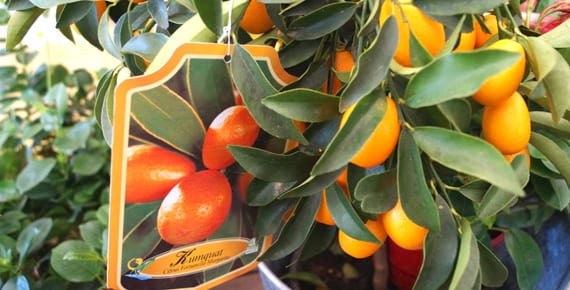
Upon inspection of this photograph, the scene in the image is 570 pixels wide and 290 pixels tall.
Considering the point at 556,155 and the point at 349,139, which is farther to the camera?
the point at 556,155

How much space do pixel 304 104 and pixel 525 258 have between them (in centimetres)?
42

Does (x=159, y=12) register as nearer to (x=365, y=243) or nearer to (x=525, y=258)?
(x=365, y=243)

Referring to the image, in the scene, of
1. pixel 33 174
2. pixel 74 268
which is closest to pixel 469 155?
pixel 74 268

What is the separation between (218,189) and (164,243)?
71 millimetres

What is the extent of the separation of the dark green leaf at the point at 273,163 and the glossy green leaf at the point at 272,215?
0.22 ft

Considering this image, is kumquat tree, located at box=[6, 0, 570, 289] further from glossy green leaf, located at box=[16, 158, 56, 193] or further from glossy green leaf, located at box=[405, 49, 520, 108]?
glossy green leaf, located at box=[16, 158, 56, 193]

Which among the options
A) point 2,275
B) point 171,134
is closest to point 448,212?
point 171,134

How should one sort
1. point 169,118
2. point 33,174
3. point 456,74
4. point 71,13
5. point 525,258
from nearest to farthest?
point 456,74
point 169,118
point 71,13
point 525,258
point 33,174

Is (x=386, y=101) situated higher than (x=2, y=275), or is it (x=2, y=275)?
(x=386, y=101)

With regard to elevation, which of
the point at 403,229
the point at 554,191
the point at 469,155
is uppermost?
the point at 469,155

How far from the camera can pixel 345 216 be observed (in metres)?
0.44

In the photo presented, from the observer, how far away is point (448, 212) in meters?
0.43

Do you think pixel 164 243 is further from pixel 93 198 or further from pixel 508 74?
pixel 93 198

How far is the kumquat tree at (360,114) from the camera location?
354 millimetres
